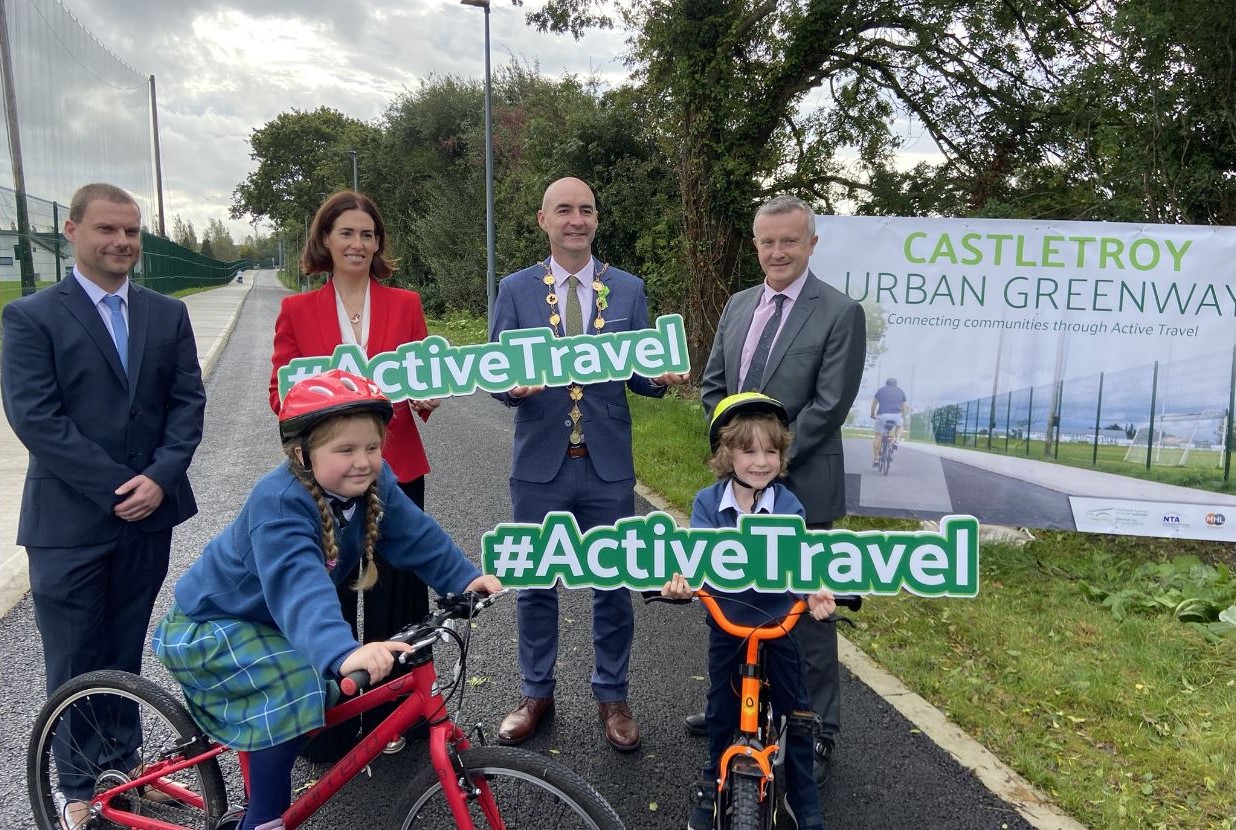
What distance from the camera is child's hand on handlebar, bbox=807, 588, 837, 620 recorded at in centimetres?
245

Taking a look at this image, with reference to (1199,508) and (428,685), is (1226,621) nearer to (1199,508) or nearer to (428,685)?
(1199,508)

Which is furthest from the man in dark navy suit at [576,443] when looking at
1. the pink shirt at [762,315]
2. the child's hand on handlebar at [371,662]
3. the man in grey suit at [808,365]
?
the child's hand on handlebar at [371,662]

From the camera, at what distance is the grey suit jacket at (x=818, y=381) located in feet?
10.1

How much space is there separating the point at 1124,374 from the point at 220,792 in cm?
569

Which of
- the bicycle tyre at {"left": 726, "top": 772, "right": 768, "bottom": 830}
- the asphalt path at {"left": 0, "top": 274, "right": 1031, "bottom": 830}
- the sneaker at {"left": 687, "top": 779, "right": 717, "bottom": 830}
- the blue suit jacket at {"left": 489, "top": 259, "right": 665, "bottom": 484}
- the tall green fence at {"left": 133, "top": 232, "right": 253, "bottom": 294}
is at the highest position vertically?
the tall green fence at {"left": 133, "top": 232, "right": 253, "bottom": 294}

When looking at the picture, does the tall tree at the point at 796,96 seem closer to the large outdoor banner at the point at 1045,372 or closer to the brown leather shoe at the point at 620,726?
the large outdoor banner at the point at 1045,372

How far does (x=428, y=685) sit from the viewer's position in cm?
221

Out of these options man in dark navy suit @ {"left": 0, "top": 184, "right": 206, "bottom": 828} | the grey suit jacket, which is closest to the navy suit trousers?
man in dark navy suit @ {"left": 0, "top": 184, "right": 206, "bottom": 828}

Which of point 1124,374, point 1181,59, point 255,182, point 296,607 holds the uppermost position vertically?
point 255,182

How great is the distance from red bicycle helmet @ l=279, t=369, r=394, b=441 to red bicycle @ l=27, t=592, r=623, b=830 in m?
0.59

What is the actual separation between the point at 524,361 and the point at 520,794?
1.54 m

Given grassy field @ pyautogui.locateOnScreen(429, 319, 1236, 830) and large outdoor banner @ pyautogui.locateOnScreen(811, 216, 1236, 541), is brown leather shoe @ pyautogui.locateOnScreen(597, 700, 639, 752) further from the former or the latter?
large outdoor banner @ pyautogui.locateOnScreen(811, 216, 1236, 541)

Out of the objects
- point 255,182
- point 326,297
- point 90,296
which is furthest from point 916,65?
point 255,182

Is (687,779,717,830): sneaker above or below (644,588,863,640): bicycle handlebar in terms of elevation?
below
